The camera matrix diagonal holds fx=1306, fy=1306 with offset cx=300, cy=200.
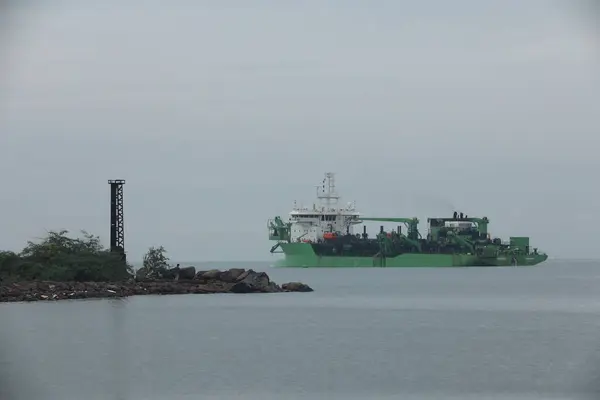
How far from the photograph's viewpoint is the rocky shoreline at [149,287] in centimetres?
3738

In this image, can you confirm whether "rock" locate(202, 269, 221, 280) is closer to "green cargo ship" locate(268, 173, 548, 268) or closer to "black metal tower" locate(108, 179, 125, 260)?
"black metal tower" locate(108, 179, 125, 260)

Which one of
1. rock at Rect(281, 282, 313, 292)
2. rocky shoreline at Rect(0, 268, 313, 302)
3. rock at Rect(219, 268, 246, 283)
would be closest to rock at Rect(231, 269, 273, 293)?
rocky shoreline at Rect(0, 268, 313, 302)

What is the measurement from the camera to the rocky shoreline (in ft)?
123

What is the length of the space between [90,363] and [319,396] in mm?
5782

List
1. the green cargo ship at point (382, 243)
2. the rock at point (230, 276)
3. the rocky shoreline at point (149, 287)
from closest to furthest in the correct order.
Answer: the rocky shoreline at point (149, 287) < the rock at point (230, 276) < the green cargo ship at point (382, 243)

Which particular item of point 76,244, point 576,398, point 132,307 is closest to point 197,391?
point 576,398

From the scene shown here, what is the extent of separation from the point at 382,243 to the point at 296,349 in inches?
2098

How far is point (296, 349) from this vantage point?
994 inches

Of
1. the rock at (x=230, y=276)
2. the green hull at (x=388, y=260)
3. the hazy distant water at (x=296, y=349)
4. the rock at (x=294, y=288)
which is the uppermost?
the green hull at (x=388, y=260)

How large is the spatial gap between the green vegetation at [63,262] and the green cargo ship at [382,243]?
121ft

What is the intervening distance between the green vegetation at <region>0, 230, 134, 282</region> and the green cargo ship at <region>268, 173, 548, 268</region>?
36.8 metres

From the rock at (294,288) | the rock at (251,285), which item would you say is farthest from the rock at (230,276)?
the rock at (294,288)

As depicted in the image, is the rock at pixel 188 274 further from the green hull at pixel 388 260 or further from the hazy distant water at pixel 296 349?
the green hull at pixel 388 260

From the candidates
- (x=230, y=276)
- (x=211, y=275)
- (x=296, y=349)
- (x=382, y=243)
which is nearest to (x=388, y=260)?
(x=382, y=243)
